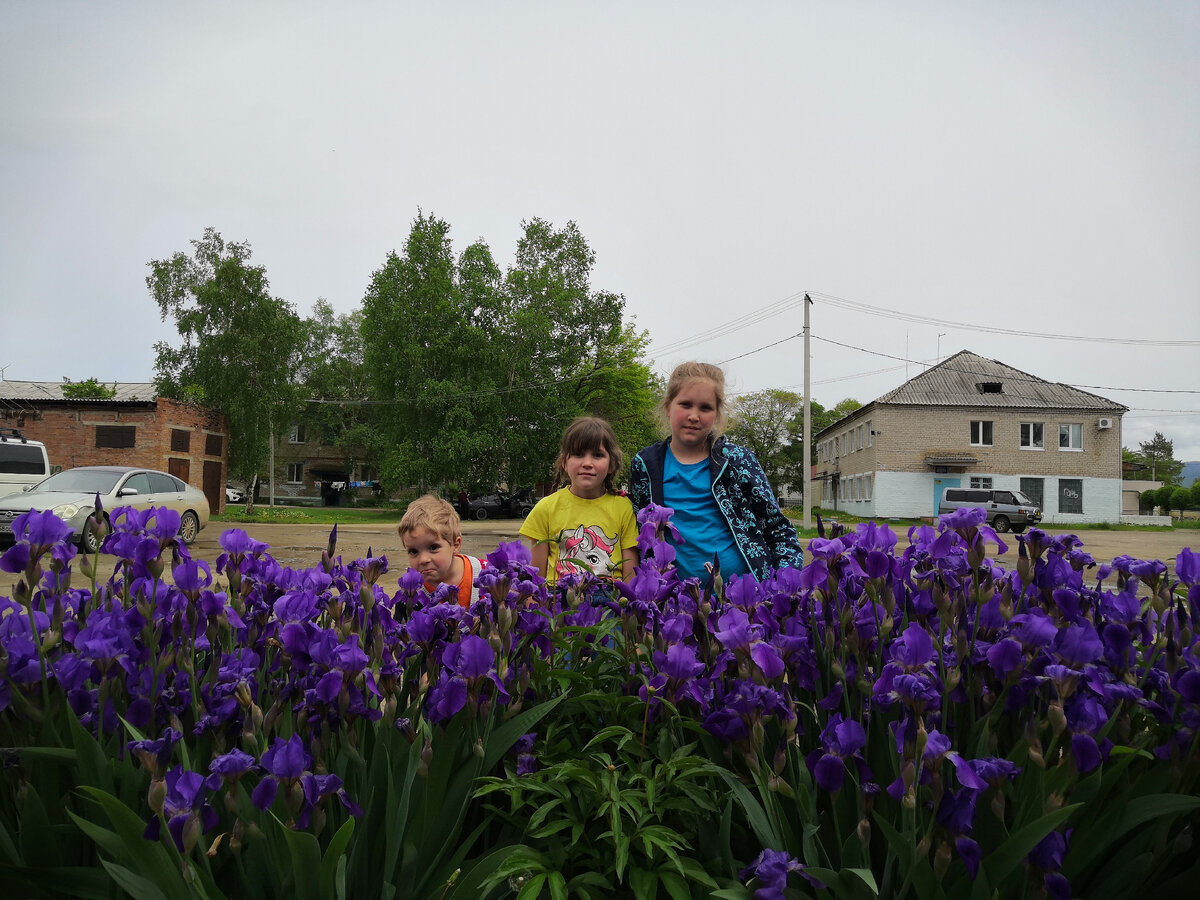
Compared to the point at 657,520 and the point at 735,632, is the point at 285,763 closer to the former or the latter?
the point at 735,632

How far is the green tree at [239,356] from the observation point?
102 feet

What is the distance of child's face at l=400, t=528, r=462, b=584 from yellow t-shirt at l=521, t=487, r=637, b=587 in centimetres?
36

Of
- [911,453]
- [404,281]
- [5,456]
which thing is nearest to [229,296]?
[404,281]

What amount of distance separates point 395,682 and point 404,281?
32785 mm

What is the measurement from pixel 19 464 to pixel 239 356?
646 inches

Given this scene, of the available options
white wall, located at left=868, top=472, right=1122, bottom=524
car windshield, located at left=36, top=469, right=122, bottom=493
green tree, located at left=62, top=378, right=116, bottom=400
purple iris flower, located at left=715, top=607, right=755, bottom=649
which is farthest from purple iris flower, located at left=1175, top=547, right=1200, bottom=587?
green tree, located at left=62, top=378, right=116, bottom=400

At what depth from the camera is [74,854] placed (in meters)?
1.36

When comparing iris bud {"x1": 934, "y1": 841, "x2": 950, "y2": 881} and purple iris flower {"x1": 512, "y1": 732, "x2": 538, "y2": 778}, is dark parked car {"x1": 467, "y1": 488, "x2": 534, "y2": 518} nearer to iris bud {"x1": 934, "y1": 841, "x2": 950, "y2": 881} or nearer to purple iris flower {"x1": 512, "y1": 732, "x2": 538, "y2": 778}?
purple iris flower {"x1": 512, "y1": 732, "x2": 538, "y2": 778}

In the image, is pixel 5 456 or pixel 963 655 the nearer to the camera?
pixel 963 655

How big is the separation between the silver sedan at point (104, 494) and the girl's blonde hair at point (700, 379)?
11.0 m

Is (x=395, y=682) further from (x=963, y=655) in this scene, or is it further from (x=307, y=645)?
(x=963, y=655)

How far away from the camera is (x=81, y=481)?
13766 millimetres

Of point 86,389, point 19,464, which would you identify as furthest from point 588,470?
point 86,389

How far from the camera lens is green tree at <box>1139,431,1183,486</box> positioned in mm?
92606
